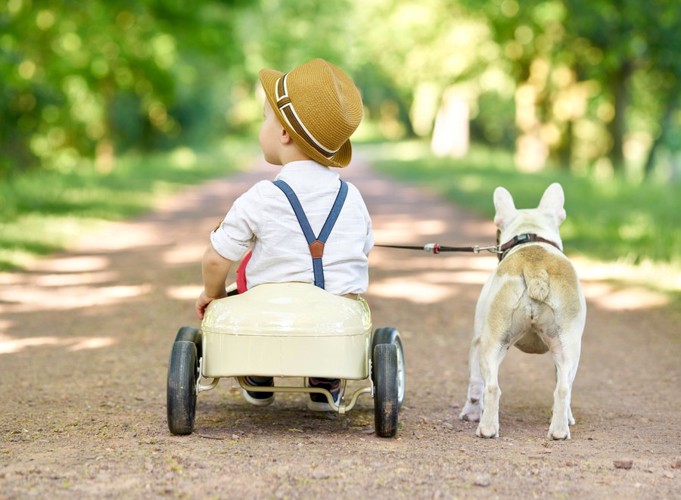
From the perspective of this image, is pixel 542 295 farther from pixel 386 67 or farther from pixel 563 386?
pixel 386 67

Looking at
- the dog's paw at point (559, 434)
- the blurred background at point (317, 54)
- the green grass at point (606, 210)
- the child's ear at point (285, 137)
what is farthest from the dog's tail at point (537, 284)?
the blurred background at point (317, 54)

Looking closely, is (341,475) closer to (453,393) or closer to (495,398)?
(495,398)

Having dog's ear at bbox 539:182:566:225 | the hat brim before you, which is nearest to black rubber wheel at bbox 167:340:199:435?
the hat brim

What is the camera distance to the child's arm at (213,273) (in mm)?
4816

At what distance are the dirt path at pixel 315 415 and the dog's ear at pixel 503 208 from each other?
1056 mm

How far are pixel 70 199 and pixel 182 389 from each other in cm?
1409

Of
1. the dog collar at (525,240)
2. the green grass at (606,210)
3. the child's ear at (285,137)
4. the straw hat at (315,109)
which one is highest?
the straw hat at (315,109)

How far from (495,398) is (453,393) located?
146 centimetres

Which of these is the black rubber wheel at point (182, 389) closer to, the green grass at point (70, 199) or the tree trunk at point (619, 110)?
the green grass at point (70, 199)

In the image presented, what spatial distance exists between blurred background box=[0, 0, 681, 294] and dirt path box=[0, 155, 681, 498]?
270 centimetres

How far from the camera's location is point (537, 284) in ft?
16.3

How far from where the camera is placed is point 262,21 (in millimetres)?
41312

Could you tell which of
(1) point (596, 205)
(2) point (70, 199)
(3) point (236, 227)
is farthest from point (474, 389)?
(2) point (70, 199)

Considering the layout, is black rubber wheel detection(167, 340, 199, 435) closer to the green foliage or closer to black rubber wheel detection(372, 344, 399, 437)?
black rubber wheel detection(372, 344, 399, 437)
